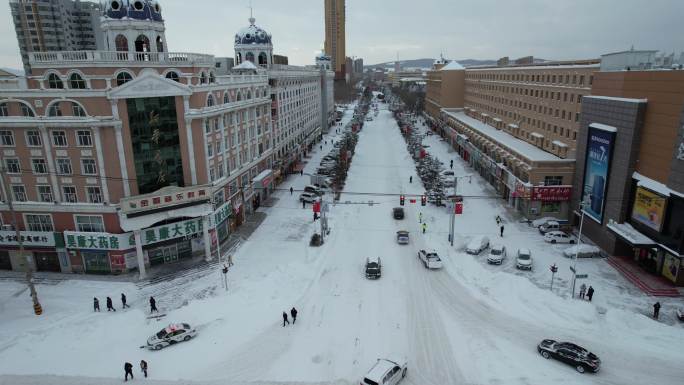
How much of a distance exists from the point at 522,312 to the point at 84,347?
30399 mm

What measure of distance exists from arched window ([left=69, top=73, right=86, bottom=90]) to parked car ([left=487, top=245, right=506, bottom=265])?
128ft

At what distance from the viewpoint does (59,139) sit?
3519cm

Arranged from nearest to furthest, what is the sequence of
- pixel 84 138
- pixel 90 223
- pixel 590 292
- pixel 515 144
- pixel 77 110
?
pixel 590 292 → pixel 77 110 → pixel 84 138 → pixel 90 223 → pixel 515 144

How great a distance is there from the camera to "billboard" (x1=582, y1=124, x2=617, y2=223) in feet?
128

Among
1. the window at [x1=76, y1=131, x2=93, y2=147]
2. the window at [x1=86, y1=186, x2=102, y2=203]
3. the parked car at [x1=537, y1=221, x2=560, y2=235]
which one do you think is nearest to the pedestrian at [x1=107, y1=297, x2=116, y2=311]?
the window at [x1=86, y1=186, x2=102, y2=203]

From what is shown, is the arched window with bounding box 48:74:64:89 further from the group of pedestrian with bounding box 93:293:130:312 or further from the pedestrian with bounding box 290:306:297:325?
the pedestrian with bounding box 290:306:297:325

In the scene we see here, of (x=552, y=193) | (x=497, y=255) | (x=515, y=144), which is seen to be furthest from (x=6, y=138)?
(x=515, y=144)

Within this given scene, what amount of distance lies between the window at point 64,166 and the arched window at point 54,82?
6.22 metres

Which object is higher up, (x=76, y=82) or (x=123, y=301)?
(x=76, y=82)

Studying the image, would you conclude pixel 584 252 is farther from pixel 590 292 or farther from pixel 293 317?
pixel 293 317

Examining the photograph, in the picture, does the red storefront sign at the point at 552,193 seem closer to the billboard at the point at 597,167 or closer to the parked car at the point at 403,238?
the billboard at the point at 597,167

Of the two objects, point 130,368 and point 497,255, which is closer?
point 130,368

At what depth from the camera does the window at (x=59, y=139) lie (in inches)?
1379

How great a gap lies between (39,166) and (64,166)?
7.14 feet
